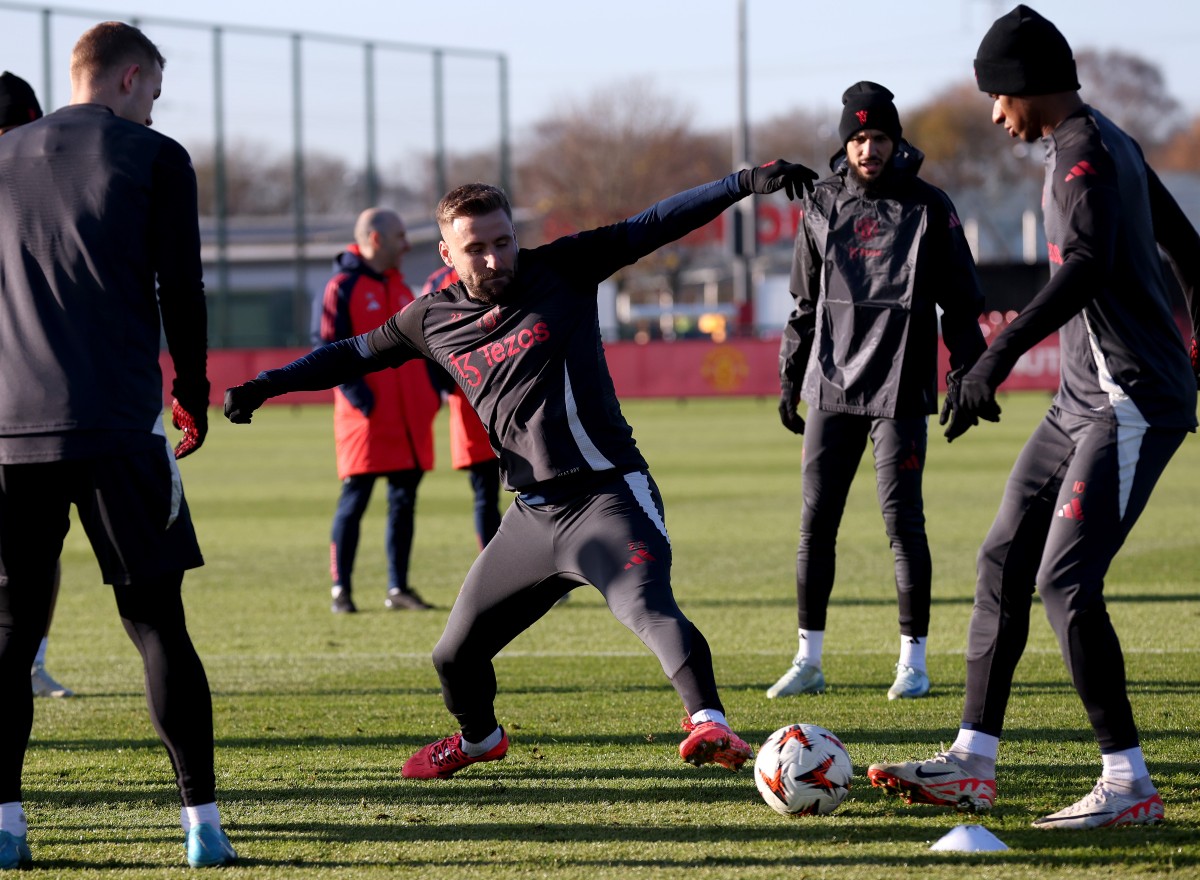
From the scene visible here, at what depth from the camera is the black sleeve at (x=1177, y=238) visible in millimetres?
4547

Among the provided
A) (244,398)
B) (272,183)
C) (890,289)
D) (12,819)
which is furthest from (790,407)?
(272,183)

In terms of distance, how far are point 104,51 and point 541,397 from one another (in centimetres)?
154

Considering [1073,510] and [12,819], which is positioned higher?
[1073,510]

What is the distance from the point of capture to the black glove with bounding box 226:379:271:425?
4.73m

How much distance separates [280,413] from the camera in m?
33.9

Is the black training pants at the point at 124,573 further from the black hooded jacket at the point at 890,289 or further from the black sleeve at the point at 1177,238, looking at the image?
the black hooded jacket at the point at 890,289

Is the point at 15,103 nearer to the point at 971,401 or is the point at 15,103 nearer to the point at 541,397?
the point at 541,397

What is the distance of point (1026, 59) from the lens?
169 inches

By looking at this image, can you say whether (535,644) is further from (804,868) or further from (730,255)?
(730,255)

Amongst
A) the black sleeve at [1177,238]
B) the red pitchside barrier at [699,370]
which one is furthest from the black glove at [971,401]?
the red pitchside barrier at [699,370]

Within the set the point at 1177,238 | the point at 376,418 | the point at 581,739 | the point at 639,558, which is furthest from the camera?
the point at 376,418

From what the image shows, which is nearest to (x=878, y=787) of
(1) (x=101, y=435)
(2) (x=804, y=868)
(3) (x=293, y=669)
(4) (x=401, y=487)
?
(2) (x=804, y=868)

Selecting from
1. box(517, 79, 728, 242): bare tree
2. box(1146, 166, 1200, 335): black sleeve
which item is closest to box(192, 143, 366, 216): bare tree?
box(517, 79, 728, 242): bare tree

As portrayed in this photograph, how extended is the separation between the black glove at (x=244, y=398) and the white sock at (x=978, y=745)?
7.49 feet
